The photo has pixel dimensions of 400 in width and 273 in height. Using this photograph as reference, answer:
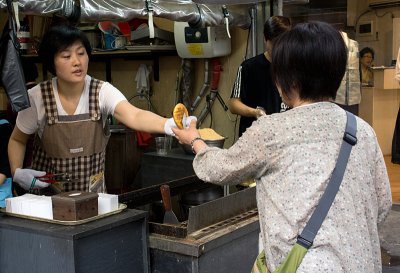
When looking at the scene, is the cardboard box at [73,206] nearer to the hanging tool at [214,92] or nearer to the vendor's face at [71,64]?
the vendor's face at [71,64]

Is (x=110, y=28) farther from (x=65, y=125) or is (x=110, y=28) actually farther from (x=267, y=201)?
(x=267, y=201)

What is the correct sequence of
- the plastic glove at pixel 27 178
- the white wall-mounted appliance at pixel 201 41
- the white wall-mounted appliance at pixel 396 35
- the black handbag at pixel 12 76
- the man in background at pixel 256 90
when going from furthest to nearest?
the white wall-mounted appliance at pixel 396 35 < the white wall-mounted appliance at pixel 201 41 < the man in background at pixel 256 90 < the plastic glove at pixel 27 178 < the black handbag at pixel 12 76

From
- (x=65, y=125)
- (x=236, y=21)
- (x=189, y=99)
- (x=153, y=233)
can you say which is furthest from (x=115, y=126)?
(x=153, y=233)

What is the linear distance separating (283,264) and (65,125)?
151cm

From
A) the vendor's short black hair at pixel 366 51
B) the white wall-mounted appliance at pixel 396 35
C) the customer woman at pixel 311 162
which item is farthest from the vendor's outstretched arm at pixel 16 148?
the white wall-mounted appliance at pixel 396 35

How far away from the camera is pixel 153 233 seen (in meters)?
2.45

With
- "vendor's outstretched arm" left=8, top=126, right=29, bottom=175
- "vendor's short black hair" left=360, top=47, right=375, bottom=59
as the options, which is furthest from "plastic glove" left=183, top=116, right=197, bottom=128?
"vendor's short black hair" left=360, top=47, right=375, bottom=59

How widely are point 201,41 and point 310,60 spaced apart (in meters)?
3.69

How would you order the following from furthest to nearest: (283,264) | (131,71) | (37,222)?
(131,71) → (37,222) → (283,264)

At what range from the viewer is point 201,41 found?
522 centimetres

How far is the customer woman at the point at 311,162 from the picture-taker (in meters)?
1.58

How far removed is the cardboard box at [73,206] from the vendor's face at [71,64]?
2.31ft

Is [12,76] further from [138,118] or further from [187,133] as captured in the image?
[187,133]

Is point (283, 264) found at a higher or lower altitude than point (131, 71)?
lower
